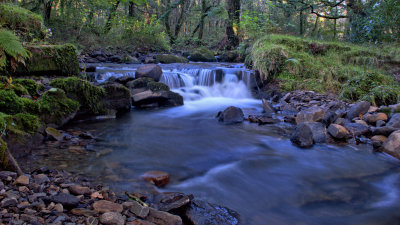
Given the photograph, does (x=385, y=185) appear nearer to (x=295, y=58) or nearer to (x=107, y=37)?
(x=295, y=58)

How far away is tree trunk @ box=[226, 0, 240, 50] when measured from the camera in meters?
15.5

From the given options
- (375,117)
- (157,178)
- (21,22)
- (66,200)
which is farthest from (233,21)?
(66,200)

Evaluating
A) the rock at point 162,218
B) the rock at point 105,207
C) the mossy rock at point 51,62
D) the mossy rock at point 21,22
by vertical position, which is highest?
the mossy rock at point 21,22

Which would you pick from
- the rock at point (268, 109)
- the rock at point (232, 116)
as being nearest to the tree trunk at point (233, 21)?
the rock at point (268, 109)

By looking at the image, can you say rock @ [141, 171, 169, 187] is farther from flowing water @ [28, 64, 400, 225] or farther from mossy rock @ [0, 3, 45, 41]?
mossy rock @ [0, 3, 45, 41]

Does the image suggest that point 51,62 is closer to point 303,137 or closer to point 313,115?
point 303,137

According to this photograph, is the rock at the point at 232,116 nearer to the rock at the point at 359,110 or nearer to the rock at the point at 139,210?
the rock at the point at 359,110

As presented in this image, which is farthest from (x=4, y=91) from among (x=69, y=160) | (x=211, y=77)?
(x=211, y=77)

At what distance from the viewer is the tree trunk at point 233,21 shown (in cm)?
1552

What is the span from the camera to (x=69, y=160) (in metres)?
3.68

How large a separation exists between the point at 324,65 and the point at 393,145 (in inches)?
214

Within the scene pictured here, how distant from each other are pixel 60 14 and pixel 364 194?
18456mm

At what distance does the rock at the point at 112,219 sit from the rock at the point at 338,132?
4.39 meters

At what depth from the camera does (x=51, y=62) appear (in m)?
6.35
